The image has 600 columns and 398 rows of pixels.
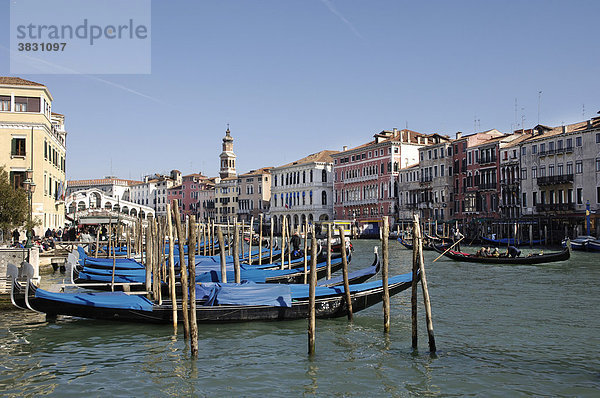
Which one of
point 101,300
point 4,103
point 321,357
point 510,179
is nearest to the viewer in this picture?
point 321,357

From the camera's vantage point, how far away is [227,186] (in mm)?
68938

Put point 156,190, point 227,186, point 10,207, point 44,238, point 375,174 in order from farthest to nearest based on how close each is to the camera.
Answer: point 156,190
point 227,186
point 375,174
point 44,238
point 10,207

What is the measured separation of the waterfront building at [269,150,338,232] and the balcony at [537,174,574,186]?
25257 millimetres

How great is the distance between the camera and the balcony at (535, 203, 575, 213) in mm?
31409

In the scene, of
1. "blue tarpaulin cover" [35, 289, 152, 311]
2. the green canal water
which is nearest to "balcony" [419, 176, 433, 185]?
the green canal water

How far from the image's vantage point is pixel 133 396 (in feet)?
19.5

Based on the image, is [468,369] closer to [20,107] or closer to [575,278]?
[575,278]

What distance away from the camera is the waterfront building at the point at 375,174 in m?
48.1

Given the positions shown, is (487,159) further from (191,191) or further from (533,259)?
(191,191)

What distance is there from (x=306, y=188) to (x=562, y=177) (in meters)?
29.2

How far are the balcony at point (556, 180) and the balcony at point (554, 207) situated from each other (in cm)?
114

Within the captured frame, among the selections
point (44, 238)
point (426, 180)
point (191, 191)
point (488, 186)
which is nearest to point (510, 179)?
point (488, 186)

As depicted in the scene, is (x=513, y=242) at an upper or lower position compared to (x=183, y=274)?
lower

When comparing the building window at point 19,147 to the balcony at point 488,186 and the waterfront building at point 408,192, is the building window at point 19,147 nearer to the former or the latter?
the balcony at point 488,186
